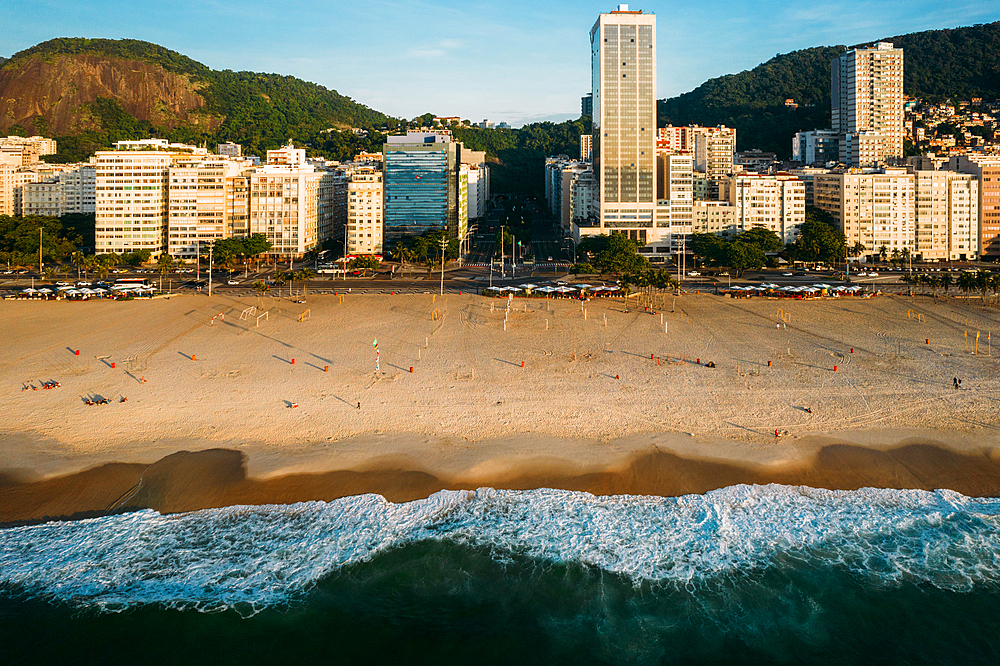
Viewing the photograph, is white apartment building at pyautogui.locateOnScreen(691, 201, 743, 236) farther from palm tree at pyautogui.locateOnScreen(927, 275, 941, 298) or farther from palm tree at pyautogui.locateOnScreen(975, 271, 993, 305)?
palm tree at pyautogui.locateOnScreen(975, 271, 993, 305)

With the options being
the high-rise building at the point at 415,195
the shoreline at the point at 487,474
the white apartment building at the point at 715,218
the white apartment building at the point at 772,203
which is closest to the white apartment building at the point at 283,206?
the high-rise building at the point at 415,195

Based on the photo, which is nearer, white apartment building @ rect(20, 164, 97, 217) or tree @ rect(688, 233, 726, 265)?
tree @ rect(688, 233, 726, 265)

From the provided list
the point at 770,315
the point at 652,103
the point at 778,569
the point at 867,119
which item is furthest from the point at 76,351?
the point at 867,119

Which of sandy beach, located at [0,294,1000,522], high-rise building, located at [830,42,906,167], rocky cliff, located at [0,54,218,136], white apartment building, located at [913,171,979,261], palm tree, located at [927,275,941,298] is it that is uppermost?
rocky cliff, located at [0,54,218,136]

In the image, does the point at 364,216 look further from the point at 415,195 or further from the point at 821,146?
the point at 821,146

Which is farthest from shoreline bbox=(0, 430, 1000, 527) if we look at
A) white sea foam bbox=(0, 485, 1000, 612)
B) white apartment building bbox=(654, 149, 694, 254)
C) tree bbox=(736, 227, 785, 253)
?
white apartment building bbox=(654, 149, 694, 254)

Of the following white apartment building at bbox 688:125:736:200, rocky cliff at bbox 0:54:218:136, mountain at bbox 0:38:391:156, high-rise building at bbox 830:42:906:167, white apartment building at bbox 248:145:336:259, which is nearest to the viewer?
white apartment building at bbox 248:145:336:259
